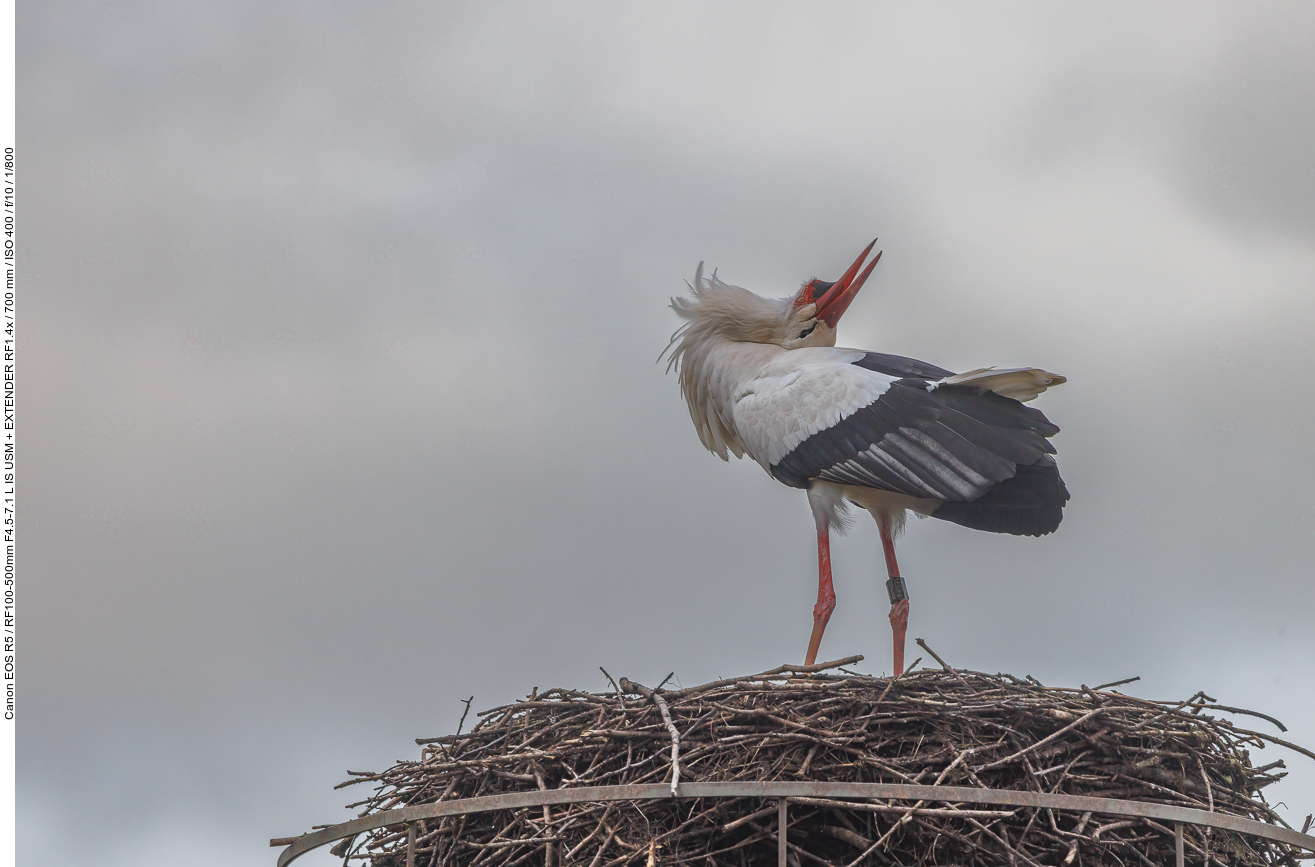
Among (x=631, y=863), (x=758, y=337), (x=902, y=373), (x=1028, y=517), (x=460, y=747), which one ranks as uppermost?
(x=758, y=337)

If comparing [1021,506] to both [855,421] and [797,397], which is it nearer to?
[855,421]

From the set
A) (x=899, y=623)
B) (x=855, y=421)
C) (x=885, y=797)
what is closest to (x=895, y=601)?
(x=899, y=623)

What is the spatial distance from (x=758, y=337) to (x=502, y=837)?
393cm

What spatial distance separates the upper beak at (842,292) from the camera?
8789 millimetres

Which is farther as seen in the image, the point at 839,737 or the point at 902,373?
the point at 902,373

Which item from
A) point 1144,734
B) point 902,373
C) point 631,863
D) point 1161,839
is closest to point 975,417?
point 902,373

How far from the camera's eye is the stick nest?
5727mm

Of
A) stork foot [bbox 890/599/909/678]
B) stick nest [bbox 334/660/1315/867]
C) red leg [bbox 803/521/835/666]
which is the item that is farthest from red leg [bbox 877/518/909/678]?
stick nest [bbox 334/660/1315/867]

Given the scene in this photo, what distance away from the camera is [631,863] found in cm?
576

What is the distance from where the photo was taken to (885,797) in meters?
5.44

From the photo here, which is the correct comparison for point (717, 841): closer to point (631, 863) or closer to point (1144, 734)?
point (631, 863)

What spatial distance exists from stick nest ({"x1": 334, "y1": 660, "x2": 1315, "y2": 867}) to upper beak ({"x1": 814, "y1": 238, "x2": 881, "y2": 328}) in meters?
2.93

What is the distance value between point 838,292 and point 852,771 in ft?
12.4

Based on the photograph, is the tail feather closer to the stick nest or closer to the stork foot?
the stork foot
